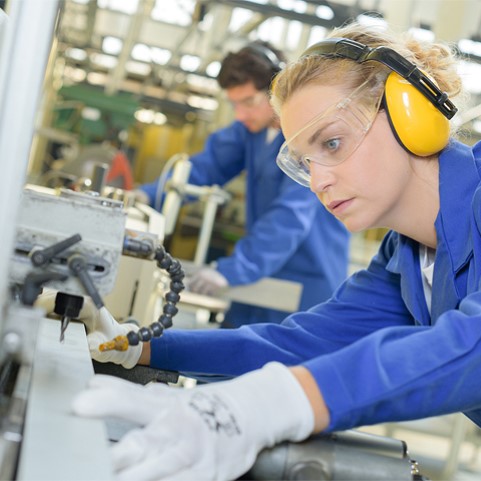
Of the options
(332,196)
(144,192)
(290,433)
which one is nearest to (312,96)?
(332,196)

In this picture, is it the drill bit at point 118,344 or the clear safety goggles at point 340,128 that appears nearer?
the drill bit at point 118,344

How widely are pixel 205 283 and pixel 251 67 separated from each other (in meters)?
0.88

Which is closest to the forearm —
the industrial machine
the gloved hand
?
→ the industrial machine

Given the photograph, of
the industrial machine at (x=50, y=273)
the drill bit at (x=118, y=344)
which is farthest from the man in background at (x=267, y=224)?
the industrial machine at (x=50, y=273)

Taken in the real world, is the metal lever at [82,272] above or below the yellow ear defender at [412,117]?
below

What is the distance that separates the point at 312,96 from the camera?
1.48 metres

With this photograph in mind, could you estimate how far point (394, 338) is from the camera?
1.08 m

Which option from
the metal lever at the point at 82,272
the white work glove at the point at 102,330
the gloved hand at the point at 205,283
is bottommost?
the gloved hand at the point at 205,283

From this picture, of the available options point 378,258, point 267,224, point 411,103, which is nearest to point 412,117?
point 411,103

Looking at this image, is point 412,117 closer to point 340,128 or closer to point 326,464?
point 340,128

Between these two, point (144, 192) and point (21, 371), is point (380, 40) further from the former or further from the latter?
point (144, 192)

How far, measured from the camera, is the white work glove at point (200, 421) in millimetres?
858

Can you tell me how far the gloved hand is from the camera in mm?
3184

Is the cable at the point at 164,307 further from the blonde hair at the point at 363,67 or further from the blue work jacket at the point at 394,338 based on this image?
the blonde hair at the point at 363,67
